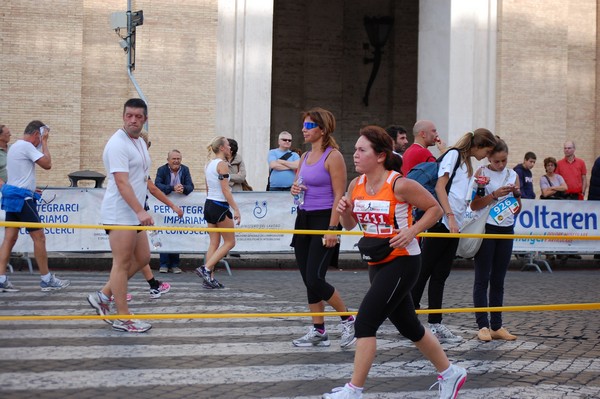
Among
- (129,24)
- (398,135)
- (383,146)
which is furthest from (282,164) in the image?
(383,146)

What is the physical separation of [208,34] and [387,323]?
14.7m

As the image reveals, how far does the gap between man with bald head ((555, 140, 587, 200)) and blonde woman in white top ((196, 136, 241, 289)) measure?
34.9 feet

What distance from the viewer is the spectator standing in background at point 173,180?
653 inches

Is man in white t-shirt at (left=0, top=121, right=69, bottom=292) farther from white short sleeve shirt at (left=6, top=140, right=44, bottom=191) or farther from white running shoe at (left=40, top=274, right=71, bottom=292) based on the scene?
white running shoe at (left=40, top=274, right=71, bottom=292)

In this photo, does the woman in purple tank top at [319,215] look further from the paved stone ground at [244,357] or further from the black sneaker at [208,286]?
the black sneaker at [208,286]

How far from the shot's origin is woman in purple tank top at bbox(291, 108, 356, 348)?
838 cm

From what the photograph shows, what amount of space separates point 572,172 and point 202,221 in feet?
28.7

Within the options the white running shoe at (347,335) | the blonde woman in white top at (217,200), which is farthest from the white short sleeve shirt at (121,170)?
the blonde woman in white top at (217,200)

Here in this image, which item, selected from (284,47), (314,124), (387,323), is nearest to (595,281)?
(387,323)

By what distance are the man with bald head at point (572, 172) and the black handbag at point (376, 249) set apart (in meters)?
15.8

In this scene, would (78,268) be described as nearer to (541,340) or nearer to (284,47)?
(541,340)

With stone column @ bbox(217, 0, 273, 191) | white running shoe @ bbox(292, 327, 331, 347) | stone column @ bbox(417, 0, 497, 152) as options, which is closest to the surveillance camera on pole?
stone column @ bbox(217, 0, 273, 191)

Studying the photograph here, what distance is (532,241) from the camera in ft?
61.3

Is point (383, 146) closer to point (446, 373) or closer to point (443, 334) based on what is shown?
point (446, 373)
